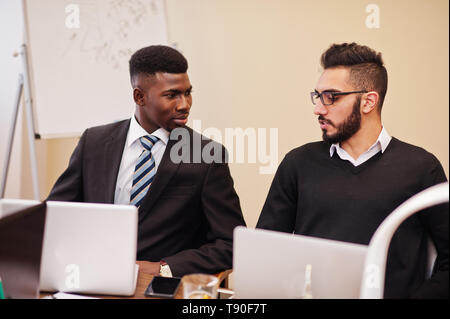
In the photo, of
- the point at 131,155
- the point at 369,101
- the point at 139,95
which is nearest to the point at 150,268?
the point at 131,155

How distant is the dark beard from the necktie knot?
0.72m

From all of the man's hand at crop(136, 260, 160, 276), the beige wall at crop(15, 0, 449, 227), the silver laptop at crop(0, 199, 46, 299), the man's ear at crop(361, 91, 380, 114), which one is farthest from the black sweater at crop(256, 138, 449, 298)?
the beige wall at crop(15, 0, 449, 227)

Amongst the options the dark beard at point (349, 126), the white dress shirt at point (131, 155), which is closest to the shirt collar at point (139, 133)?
the white dress shirt at point (131, 155)

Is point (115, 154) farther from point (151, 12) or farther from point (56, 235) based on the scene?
point (151, 12)

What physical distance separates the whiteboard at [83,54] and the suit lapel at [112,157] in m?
0.71

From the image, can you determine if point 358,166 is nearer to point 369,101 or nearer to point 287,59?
point 369,101

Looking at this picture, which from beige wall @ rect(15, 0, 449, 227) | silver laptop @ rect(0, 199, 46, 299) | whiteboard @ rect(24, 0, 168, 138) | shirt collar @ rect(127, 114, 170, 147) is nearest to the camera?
silver laptop @ rect(0, 199, 46, 299)

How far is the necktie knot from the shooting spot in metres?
1.87

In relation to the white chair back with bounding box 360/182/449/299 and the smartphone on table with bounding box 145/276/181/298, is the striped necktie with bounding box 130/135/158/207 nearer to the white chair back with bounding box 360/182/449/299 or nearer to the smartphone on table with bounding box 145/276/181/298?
the smartphone on table with bounding box 145/276/181/298

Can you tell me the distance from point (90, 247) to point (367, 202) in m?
0.93

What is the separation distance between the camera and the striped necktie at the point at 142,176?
180cm

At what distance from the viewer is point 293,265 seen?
100 cm

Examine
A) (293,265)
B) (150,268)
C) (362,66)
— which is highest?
(362,66)

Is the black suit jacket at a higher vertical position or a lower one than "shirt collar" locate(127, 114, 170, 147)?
lower
